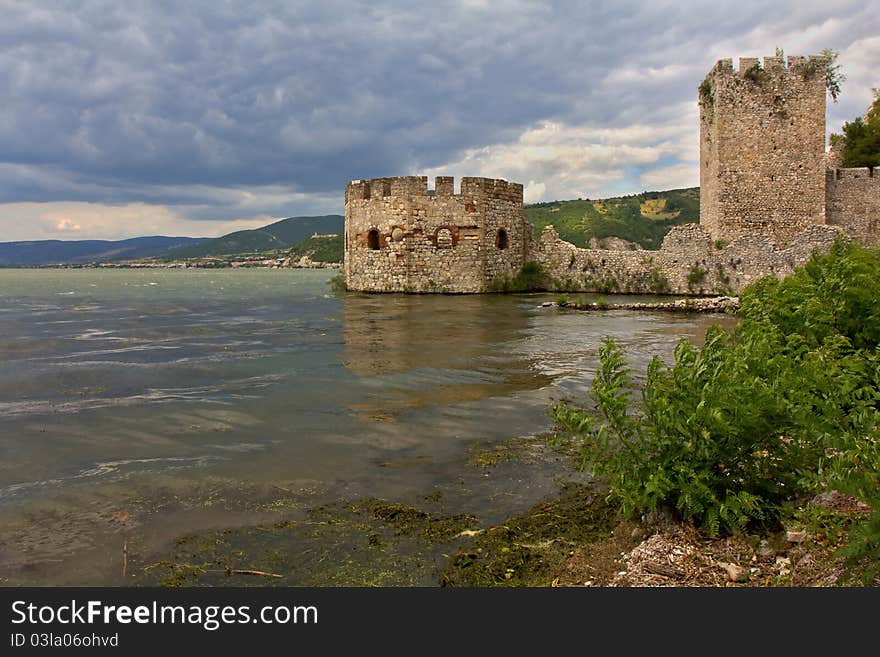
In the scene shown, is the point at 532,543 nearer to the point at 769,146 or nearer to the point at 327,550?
the point at 327,550

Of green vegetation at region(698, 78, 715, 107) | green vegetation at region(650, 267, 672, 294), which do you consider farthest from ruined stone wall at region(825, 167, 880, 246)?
green vegetation at region(650, 267, 672, 294)

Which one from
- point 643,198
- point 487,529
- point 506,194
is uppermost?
point 643,198

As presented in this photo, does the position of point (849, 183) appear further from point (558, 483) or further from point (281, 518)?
point (281, 518)

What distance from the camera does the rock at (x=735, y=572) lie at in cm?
316

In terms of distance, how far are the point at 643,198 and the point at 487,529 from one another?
313 ft

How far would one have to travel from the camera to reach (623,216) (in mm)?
81312

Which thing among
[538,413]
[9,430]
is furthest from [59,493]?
[538,413]

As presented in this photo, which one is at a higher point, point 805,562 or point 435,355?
point 435,355

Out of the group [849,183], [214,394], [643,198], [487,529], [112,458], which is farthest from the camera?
[643,198]

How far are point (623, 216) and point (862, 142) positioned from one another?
53812 mm

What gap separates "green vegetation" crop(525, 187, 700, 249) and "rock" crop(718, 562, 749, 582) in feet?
216

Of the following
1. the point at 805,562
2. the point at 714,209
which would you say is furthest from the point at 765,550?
the point at 714,209

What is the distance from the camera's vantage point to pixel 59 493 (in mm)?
4609

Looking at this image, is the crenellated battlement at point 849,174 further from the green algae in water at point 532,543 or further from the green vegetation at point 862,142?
the green algae in water at point 532,543
